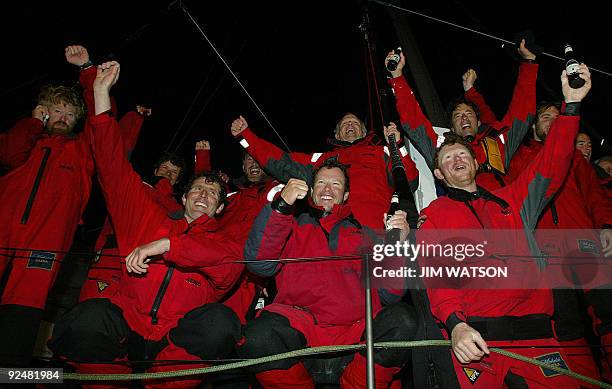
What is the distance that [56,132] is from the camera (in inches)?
120

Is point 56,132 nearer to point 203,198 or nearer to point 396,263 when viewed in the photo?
point 203,198

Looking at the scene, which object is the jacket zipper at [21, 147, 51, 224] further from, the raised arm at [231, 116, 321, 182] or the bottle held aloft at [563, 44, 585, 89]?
the bottle held aloft at [563, 44, 585, 89]

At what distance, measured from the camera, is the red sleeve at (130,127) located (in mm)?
3885

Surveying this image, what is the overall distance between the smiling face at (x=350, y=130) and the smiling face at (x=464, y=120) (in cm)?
84

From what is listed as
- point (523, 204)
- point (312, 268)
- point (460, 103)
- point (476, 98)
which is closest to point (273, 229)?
point (312, 268)

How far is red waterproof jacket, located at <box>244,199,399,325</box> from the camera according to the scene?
91.5 inches

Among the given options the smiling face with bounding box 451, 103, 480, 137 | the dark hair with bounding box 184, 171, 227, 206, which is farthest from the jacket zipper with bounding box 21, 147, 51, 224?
the smiling face with bounding box 451, 103, 480, 137

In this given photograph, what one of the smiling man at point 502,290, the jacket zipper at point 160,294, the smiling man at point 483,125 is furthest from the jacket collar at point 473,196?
the jacket zipper at point 160,294

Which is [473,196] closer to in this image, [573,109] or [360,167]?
[573,109]

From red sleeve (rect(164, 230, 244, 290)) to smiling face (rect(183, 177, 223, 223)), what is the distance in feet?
1.09

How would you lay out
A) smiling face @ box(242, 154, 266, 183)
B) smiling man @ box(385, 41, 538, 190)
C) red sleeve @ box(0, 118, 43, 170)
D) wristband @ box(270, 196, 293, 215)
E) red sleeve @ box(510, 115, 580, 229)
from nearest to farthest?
1. wristband @ box(270, 196, 293, 215)
2. red sleeve @ box(510, 115, 580, 229)
3. red sleeve @ box(0, 118, 43, 170)
4. smiling man @ box(385, 41, 538, 190)
5. smiling face @ box(242, 154, 266, 183)

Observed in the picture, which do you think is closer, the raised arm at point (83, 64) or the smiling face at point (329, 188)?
the smiling face at point (329, 188)

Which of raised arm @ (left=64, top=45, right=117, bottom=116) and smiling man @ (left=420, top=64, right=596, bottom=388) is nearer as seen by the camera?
smiling man @ (left=420, top=64, right=596, bottom=388)

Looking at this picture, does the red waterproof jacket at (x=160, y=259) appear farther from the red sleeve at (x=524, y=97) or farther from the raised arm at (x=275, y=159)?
the red sleeve at (x=524, y=97)
